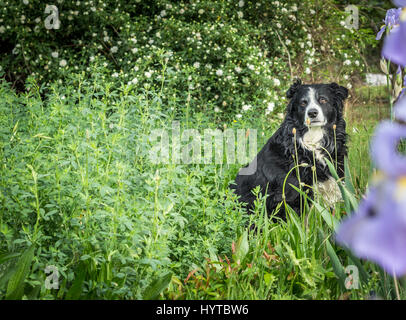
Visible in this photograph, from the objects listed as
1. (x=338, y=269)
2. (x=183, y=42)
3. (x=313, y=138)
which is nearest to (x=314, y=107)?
(x=313, y=138)

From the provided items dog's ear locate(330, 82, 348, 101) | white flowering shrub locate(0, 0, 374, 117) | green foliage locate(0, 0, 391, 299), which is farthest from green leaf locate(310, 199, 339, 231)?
white flowering shrub locate(0, 0, 374, 117)

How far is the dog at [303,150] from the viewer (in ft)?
9.18

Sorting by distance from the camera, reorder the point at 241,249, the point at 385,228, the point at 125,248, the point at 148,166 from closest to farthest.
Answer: the point at 385,228, the point at 125,248, the point at 241,249, the point at 148,166

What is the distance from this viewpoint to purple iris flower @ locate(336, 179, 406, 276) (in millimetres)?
433

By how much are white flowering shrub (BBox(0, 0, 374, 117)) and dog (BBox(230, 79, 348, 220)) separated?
1858mm

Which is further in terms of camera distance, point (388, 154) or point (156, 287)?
point (156, 287)

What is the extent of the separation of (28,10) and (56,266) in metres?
5.29

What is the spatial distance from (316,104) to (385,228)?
2.50 metres

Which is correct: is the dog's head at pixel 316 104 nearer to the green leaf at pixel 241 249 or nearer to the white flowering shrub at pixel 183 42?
the green leaf at pixel 241 249

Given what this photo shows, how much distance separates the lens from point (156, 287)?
156cm

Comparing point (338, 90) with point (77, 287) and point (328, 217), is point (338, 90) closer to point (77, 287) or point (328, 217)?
point (328, 217)

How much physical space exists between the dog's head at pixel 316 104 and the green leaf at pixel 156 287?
65.4 inches

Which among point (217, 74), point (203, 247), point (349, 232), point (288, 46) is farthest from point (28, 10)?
point (349, 232)
